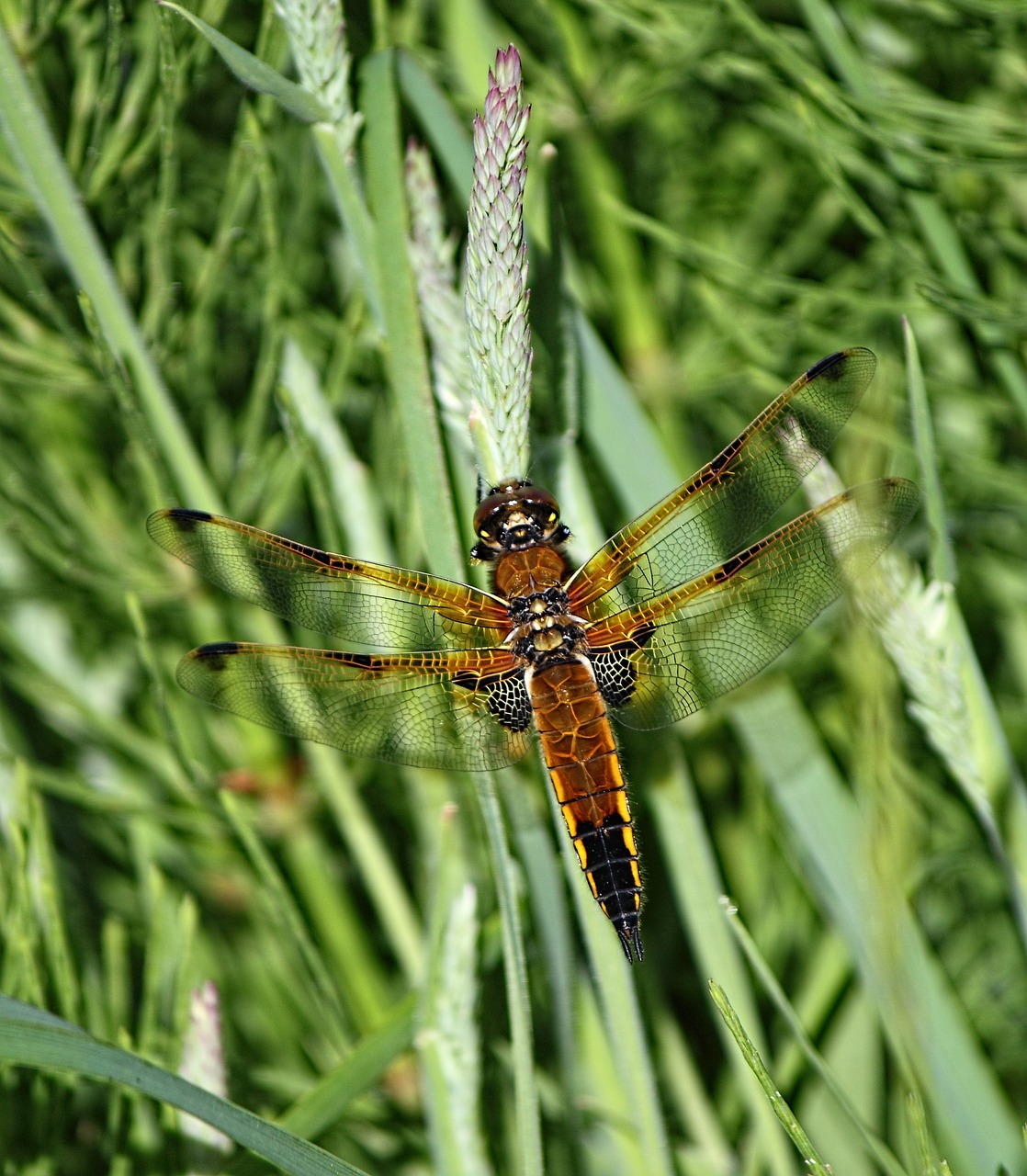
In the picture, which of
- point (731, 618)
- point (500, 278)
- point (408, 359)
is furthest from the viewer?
point (731, 618)

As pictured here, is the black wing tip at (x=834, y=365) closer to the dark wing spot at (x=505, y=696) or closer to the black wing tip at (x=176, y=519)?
the dark wing spot at (x=505, y=696)

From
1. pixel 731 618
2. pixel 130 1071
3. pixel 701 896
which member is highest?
pixel 731 618

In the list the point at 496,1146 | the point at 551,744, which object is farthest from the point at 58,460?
the point at 496,1146

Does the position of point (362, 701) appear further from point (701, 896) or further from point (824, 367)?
point (824, 367)

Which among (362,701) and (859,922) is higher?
(362,701)

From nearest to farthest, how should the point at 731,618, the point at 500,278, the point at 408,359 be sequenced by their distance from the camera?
1. the point at 500,278
2. the point at 408,359
3. the point at 731,618

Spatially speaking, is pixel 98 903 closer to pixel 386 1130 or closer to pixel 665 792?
pixel 386 1130

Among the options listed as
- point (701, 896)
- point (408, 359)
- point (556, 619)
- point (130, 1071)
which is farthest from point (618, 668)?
point (130, 1071)
